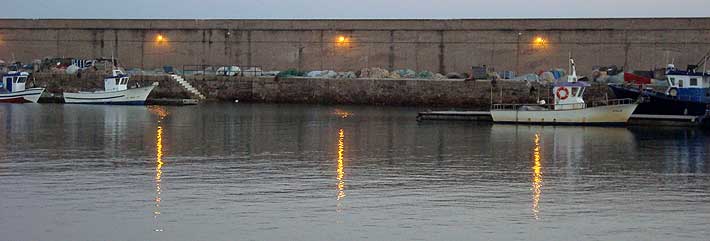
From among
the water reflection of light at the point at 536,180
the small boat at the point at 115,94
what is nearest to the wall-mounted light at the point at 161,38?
the small boat at the point at 115,94

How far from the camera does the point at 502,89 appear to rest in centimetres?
4841

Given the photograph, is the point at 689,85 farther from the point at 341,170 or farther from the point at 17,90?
the point at 17,90

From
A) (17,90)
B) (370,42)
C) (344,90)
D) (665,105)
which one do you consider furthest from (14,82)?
(665,105)

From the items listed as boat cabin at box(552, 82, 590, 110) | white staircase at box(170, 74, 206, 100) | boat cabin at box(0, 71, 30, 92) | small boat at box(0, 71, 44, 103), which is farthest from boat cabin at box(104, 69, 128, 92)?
boat cabin at box(552, 82, 590, 110)

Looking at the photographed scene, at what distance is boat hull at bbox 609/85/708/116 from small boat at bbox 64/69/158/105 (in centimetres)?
1955

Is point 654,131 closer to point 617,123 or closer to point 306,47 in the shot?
point 617,123

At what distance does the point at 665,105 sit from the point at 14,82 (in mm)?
26439

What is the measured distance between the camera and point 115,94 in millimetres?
49312

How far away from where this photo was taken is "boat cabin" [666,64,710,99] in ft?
125

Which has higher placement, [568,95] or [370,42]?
[370,42]

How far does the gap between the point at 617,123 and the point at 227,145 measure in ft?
44.5

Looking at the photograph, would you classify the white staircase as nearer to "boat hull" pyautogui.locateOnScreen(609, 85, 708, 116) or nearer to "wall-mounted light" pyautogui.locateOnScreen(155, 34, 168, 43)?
"wall-mounted light" pyautogui.locateOnScreen(155, 34, 168, 43)

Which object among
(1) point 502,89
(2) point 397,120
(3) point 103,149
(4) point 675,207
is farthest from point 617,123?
(4) point 675,207

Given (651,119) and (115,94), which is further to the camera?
(115,94)
